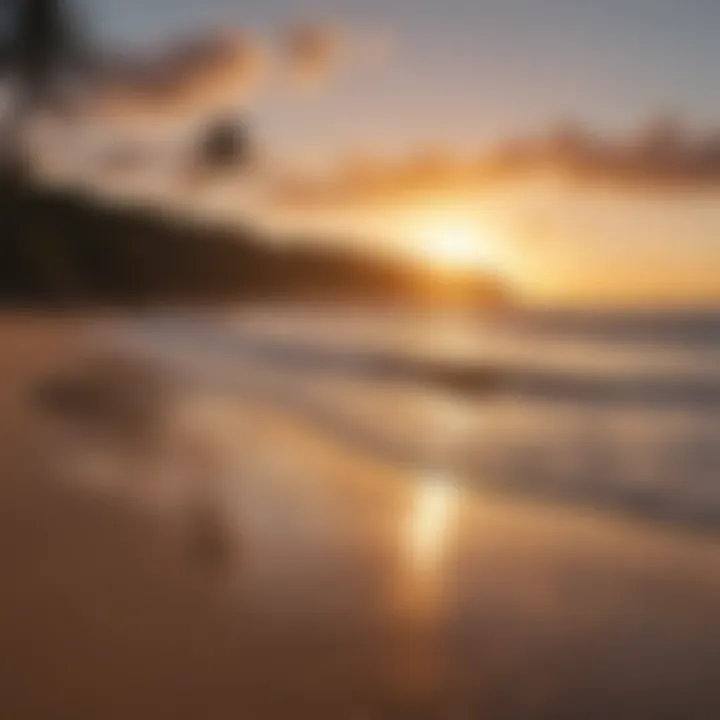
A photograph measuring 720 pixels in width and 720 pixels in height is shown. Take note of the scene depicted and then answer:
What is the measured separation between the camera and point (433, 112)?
4.88 ft

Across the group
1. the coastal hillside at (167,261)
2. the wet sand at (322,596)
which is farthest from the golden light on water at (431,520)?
the coastal hillside at (167,261)

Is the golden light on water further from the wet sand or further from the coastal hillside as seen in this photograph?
the coastal hillside

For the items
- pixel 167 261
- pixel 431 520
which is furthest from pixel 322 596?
pixel 167 261

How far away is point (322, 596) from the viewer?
0.87 metres

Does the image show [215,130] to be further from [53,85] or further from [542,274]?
[542,274]

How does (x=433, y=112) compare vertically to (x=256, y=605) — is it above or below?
above

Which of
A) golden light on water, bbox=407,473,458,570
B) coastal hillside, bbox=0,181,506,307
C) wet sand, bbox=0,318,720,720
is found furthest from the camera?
coastal hillside, bbox=0,181,506,307

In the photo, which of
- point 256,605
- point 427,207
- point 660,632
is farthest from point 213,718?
point 427,207

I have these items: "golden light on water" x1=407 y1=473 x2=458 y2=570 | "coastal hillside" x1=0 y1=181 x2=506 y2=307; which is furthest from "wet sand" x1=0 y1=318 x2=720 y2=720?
"coastal hillside" x1=0 y1=181 x2=506 y2=307

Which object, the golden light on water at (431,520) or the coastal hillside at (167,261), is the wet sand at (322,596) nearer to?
the golden light on water at (431,520)

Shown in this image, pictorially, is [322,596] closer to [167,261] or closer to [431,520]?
[431,520]

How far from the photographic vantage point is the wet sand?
70 cm

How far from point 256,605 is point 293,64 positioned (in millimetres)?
932

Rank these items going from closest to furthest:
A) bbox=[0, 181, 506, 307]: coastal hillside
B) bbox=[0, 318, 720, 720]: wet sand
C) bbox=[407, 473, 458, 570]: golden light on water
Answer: bbox=[0, 318, 720, 720]: wet sand
bbox=[407, 473, 458, 570]: golden light on water
bbox=[0, 181, 506, 307]: coastal hillside
